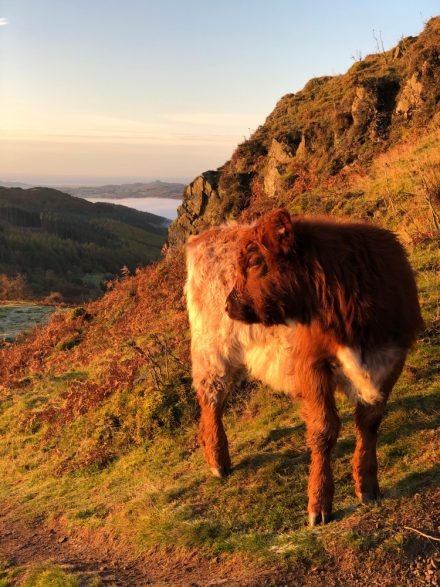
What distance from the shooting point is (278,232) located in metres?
4.42

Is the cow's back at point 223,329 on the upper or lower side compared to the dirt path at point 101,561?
upper

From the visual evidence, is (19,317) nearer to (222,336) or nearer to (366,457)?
(222,336)

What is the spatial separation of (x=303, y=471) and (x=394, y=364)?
201cm

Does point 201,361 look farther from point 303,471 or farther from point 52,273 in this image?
point 52,273

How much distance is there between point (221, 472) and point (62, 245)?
369 ft

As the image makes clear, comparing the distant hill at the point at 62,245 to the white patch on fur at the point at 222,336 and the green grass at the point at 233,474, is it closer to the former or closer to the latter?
the green grass at the point at 233,474

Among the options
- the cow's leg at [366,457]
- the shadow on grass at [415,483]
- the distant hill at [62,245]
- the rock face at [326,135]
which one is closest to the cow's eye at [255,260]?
the cow's leg at [366,457]

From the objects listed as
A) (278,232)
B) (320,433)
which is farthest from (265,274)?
(320,433)

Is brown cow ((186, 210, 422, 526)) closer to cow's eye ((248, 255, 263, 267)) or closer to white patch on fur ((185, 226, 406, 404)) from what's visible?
cow's eye ((248, 255, 263, 267))

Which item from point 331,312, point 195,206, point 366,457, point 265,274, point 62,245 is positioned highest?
point 195,206

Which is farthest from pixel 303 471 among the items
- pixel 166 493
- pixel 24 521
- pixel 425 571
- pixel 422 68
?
pixel 422 68

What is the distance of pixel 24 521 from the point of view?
680cm

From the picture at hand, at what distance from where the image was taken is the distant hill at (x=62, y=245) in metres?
75.0

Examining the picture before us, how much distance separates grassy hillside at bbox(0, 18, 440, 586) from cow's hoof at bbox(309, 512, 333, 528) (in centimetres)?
8
